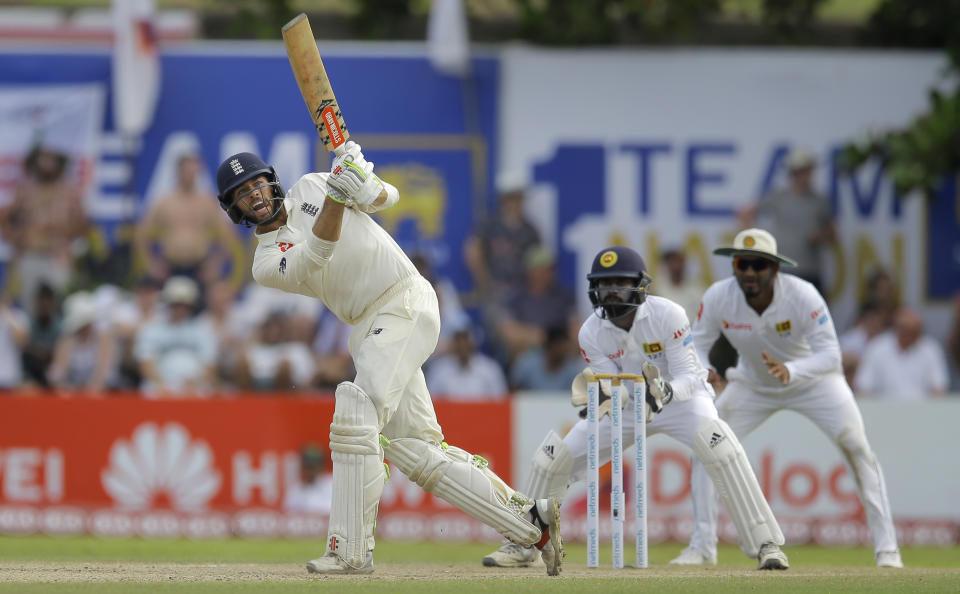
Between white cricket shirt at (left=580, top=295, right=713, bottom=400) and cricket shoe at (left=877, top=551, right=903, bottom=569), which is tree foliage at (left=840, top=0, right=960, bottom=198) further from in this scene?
white cricket shirt at (left=580, top=295, right=713, bottom=400)

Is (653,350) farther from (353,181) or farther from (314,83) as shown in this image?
(314,83)

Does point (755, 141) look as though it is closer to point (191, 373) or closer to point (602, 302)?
point (191, 373)

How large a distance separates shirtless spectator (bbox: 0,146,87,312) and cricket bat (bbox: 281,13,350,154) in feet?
23.8

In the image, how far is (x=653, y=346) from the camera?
297 inches

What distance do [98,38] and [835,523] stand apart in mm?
8207

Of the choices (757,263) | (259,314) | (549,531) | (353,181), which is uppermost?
(259,314)

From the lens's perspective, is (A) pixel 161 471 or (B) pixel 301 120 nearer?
(A) pixel 161 471

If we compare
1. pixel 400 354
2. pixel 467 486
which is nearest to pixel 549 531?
pixel 467 486

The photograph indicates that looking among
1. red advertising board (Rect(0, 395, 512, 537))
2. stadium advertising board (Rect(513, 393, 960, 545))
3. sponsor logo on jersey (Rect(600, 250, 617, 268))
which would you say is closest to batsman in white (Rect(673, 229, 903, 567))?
sponsor logo on jersey (Rect(600, 250, 617, 268))

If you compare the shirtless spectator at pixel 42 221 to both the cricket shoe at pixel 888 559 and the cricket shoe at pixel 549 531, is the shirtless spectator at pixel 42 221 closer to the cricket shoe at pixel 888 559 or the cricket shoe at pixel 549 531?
the cricket shoe at pixel 549 531

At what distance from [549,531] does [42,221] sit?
8.24 metres

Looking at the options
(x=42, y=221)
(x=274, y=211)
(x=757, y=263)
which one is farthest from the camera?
(x=42, y=221)

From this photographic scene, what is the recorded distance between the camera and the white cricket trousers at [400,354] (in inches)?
262

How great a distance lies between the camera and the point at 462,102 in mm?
13961
